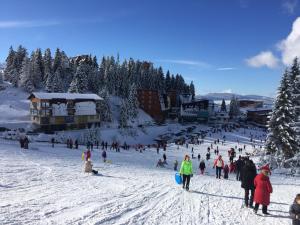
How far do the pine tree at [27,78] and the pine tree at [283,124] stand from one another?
69691mm

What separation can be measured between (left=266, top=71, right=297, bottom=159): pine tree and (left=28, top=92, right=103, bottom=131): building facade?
141 ft

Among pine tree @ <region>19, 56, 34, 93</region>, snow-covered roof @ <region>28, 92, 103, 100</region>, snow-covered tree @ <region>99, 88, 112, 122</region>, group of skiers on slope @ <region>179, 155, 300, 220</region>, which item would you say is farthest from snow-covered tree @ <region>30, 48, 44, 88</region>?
group of skiers on slope @ <region>179, 155, 300, 220</region>

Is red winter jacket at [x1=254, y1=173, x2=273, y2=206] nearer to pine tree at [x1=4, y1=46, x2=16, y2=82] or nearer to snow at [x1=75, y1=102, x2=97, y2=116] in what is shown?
snow at [x1=75, y1=102, x2=97, y2=116]

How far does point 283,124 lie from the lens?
36219 millimetres

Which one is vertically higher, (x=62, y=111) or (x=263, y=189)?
(x=62, y=111)

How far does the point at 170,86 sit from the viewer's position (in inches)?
5251

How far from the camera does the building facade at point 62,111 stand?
64.1 metres

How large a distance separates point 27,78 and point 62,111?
2824 centimetres

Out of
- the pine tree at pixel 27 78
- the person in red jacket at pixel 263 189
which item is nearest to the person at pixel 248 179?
the person in red jacket at pixel 263 189

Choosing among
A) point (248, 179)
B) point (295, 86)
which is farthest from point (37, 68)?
point (248, 179)

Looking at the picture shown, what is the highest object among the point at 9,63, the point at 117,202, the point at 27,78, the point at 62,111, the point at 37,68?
the point at 9,63

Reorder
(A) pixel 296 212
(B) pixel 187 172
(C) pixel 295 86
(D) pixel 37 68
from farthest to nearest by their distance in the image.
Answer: (D) pixel 37 68 < (C) pixel 295 86 < (B) pixel 187 172 < (A) pixel 296 212

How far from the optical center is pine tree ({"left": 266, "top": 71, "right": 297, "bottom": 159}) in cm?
3594

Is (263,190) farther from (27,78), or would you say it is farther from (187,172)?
(27,78)
